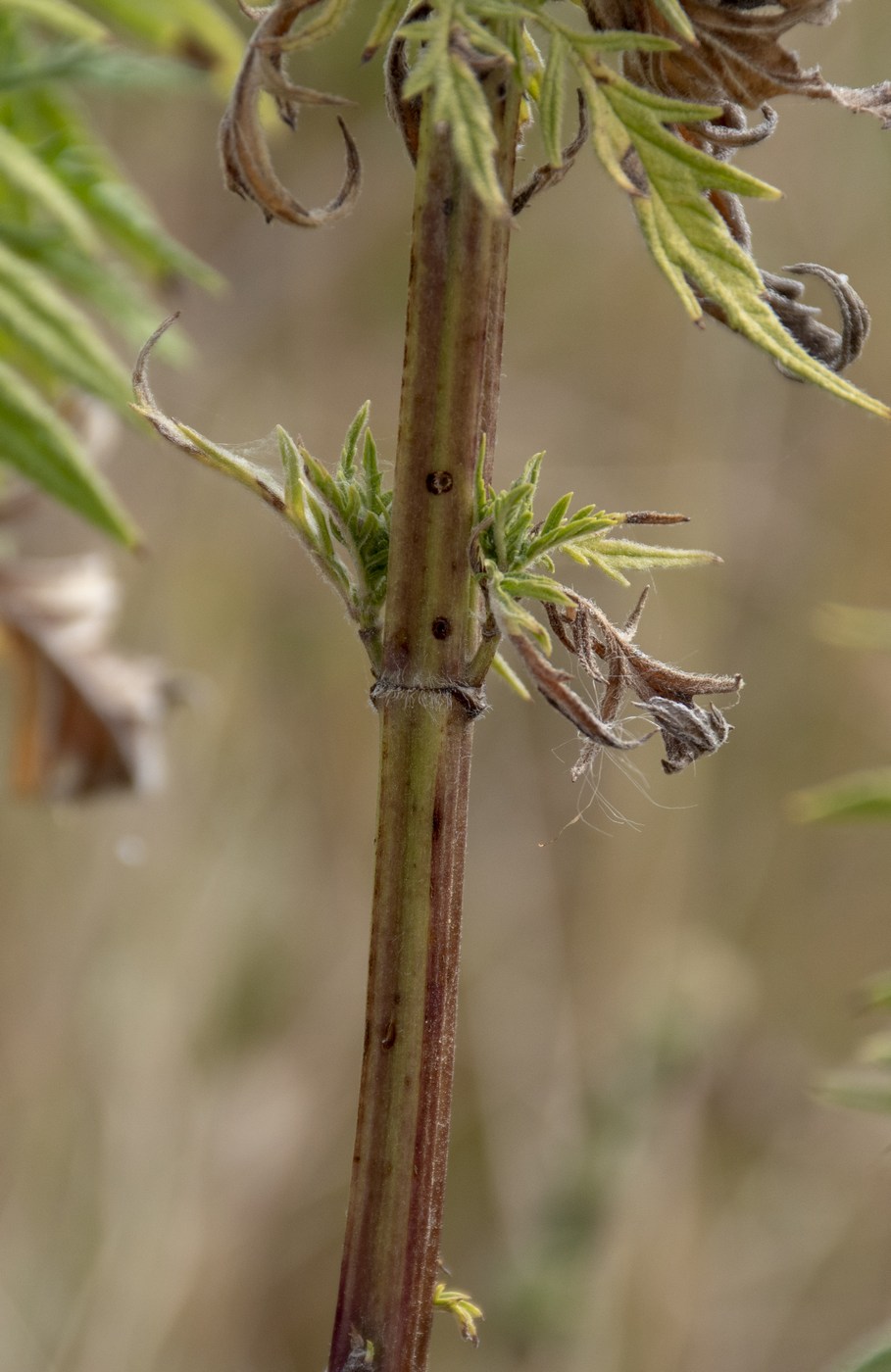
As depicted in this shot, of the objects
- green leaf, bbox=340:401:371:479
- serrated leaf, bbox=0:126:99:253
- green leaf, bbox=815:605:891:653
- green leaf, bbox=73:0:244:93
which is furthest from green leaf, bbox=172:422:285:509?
green leaf, bbox=73:0:244:93

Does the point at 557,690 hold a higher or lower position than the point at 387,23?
lower

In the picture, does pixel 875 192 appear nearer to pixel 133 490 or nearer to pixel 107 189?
pixel 133 490

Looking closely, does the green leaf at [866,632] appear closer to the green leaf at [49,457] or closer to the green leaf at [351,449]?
the green leaf at [351,449]

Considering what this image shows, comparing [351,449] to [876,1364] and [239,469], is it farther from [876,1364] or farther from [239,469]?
[876,1364]

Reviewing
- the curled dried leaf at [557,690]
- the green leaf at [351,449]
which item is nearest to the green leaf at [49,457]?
the green leaf at [351,449]

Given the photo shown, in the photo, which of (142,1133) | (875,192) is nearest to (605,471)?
(875,192)

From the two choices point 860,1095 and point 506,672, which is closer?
point 506,672

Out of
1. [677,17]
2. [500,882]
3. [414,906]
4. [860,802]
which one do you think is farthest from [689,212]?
[500,882]
